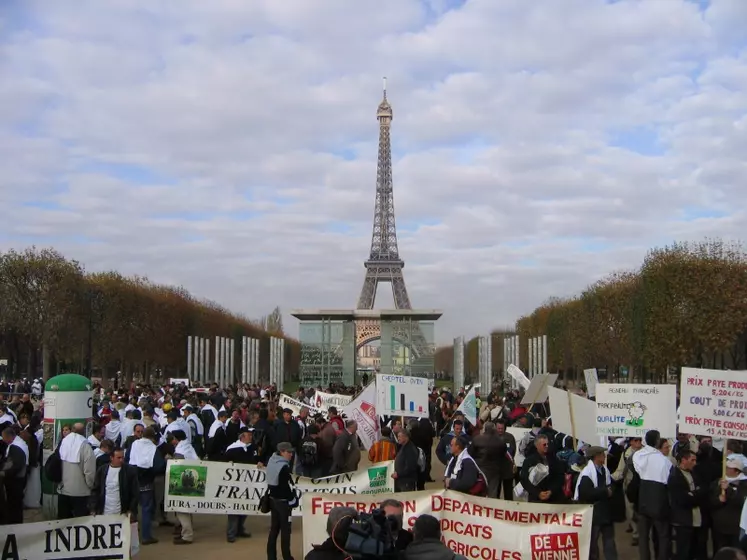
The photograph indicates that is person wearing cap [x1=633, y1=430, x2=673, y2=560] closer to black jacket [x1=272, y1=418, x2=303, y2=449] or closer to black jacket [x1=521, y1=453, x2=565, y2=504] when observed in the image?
black jacket [x1=521, y1=453, x2=565, y2=504]

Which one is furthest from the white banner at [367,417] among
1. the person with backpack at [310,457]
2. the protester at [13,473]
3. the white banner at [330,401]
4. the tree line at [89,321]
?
the tree line at [89,321]

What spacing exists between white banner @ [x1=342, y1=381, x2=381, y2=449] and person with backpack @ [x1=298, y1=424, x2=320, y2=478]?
1998mm

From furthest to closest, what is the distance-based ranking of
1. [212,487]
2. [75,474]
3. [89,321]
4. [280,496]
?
[89,321]
[212,487]
[75,474]
[280,496]

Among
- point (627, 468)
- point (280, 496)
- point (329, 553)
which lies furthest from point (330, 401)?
point (329, 553)

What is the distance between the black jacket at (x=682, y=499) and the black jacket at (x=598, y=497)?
77 cm

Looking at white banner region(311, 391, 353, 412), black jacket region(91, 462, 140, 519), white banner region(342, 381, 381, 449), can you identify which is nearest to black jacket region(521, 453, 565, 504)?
black jacket region(91, 462, 140, 519)

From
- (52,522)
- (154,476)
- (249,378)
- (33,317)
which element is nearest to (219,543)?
(154,476)

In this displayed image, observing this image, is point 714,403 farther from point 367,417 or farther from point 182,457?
point 182,457

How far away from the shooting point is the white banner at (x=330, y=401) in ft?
80.8

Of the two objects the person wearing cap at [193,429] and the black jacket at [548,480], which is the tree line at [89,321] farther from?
the black jacket at [548,480]

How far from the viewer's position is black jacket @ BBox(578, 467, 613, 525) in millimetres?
10328

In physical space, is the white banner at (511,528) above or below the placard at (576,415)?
below

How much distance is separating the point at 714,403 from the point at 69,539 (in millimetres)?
8328

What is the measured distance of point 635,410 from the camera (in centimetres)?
1338
